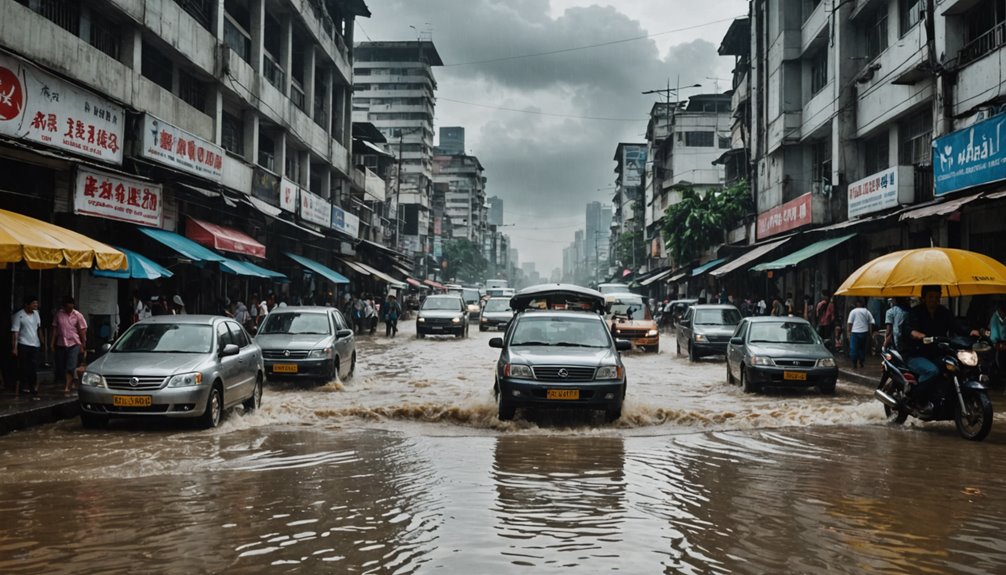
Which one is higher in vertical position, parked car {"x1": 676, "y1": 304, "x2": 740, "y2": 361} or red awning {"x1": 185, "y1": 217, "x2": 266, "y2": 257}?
red awning {"x1": 185, "y1": 217, "x2": 266, "y2": 257}

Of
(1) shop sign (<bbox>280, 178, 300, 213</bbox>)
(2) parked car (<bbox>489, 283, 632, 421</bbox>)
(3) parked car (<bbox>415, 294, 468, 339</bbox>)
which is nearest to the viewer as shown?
(2) parked car (<bbox>489, 283, 632, 421</bbox>)

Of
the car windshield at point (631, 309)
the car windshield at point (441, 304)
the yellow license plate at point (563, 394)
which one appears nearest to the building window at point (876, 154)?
the car windshield at point (631, 309)

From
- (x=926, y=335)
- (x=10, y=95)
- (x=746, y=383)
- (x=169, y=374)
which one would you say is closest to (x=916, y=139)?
(x=746, y=383)

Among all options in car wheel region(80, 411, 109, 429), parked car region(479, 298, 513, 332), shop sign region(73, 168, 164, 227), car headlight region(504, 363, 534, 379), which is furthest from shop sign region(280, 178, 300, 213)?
car headlight region(504, 363, 534, 379)

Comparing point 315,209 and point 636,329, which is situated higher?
point 315,209

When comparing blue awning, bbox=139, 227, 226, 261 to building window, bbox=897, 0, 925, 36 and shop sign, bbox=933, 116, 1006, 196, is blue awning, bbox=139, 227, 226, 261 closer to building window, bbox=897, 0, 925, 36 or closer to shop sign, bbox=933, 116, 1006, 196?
shop sign, bbox=933, 116, 1006, 196

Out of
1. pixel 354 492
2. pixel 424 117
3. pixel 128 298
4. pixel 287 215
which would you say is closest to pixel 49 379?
pixel 128 298

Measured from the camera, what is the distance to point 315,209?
3394 cm

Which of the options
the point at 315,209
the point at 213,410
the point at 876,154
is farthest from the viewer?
the point at 315,209

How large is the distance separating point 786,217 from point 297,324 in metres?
19.7

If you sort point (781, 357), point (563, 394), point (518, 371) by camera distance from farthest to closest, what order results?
point (781, 357)
point (518, 371)
point (563, 394)

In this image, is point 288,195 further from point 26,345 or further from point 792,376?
point 792,376

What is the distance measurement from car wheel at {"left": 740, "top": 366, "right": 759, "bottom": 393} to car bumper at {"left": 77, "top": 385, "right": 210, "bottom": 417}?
Answer: 9342 millimetres

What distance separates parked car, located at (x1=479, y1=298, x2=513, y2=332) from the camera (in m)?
38.9
